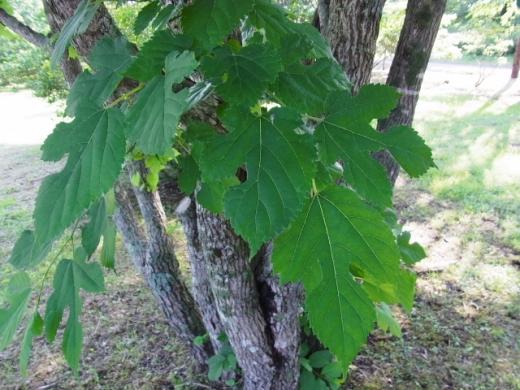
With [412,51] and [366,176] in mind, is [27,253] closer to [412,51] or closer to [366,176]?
[366,176]

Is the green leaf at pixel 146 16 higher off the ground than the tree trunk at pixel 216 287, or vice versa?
the green leaf at pixel 146 16

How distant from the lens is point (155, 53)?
2.01 feet

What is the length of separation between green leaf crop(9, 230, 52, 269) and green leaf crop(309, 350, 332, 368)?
1.71 meters

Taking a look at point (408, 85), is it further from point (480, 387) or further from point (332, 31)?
point (480, 387)

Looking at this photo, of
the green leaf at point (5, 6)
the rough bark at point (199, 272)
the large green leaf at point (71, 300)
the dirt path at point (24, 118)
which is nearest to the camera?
the large green leaf at point (71, 300)

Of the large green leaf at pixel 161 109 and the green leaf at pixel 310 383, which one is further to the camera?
the green leaf at pixel 310 383

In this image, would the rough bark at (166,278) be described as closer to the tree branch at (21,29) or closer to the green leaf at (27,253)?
the tree branch at (21,29)

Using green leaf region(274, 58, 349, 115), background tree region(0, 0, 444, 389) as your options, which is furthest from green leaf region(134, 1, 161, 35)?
green leaf region(274, 58, 349, 115)

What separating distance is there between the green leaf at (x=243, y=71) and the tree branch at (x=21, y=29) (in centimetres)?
147

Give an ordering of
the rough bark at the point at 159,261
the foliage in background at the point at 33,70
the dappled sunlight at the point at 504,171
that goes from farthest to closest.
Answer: the foliage in background at the point at 33,70 → the dappled sunlight at the point at 504,171 → the rough bark at the point at 159,261

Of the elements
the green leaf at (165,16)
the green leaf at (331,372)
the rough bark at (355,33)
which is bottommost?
the green leaf at (331,372)

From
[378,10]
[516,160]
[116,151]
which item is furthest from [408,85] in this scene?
[516,160]

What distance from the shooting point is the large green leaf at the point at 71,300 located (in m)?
0.90

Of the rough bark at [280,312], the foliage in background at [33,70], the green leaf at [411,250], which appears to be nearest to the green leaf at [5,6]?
the rough bark at [280,312]
